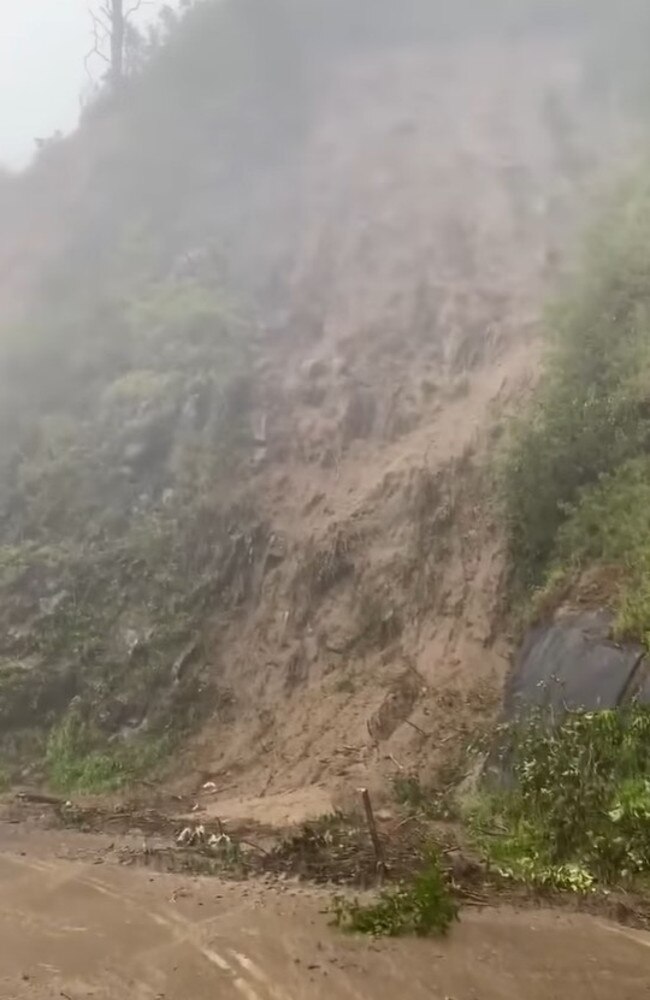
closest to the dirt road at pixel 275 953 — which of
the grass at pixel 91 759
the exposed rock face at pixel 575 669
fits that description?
the exposed rock face at pixel 575 669

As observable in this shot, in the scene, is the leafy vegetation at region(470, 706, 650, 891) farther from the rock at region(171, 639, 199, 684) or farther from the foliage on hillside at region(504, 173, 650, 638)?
the rock at region(171, 639, 199, 684)

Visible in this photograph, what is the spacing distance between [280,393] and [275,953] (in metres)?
10.2

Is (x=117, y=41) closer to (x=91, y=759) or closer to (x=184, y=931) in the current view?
(x=91, y=759)

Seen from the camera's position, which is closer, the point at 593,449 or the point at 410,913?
the point at 410,913

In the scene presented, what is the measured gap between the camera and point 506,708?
30.0ft

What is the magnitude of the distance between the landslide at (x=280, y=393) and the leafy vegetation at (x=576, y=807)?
5.63ft

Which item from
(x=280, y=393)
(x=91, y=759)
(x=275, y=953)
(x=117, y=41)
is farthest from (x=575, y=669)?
(x=117, y=41)

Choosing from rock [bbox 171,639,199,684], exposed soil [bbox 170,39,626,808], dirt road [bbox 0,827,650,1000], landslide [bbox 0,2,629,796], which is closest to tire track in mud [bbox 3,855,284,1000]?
dirt road [bbox 0,827,650,1000]

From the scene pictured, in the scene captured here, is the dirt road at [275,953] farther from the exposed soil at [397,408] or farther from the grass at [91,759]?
the grass at [91,759]

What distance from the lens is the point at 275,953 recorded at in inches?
248

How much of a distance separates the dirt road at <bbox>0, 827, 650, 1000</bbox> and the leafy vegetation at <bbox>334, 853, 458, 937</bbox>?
0.10 metres

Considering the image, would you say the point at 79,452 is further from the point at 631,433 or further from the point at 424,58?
the point at 424,58

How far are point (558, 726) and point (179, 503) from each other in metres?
7.37

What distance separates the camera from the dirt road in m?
5.72
